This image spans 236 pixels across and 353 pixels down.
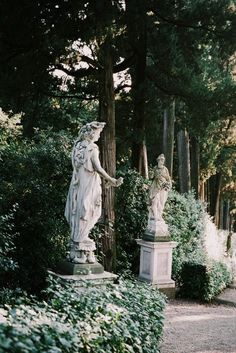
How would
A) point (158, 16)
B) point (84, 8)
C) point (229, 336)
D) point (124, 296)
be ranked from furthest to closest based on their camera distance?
point (158, 16)
point (84, 8)
point (229, 336)
point (124, 296)

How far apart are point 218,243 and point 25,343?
1441cm

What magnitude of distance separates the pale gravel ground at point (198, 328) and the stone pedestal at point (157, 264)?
439 millimetres

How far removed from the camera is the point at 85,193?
24.0 ft

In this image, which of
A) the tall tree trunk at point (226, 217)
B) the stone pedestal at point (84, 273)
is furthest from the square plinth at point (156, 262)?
the tall tree trunk at point (226, 217)

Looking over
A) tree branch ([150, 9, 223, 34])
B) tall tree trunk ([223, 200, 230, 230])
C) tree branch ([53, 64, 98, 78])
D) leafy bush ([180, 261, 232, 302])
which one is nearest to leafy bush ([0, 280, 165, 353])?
leafy bush ([180, 261, 232, 302])

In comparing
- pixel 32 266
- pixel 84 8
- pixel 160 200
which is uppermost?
pixel 84 8

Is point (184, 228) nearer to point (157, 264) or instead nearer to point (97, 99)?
point (157, 264)

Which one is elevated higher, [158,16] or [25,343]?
[158,16]

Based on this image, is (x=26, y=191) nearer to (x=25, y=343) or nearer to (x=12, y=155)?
(x=12, y=155)

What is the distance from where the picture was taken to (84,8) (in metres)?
8.93

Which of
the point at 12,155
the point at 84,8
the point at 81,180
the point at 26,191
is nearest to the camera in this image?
the point at 81,180

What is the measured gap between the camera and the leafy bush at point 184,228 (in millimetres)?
12711

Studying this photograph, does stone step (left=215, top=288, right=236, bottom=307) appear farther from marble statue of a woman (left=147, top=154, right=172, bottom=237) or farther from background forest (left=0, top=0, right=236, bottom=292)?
marble statue of a woman (left=147, top=154, right=172, bottom=237)

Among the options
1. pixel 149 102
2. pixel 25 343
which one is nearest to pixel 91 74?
pixel 149 102
